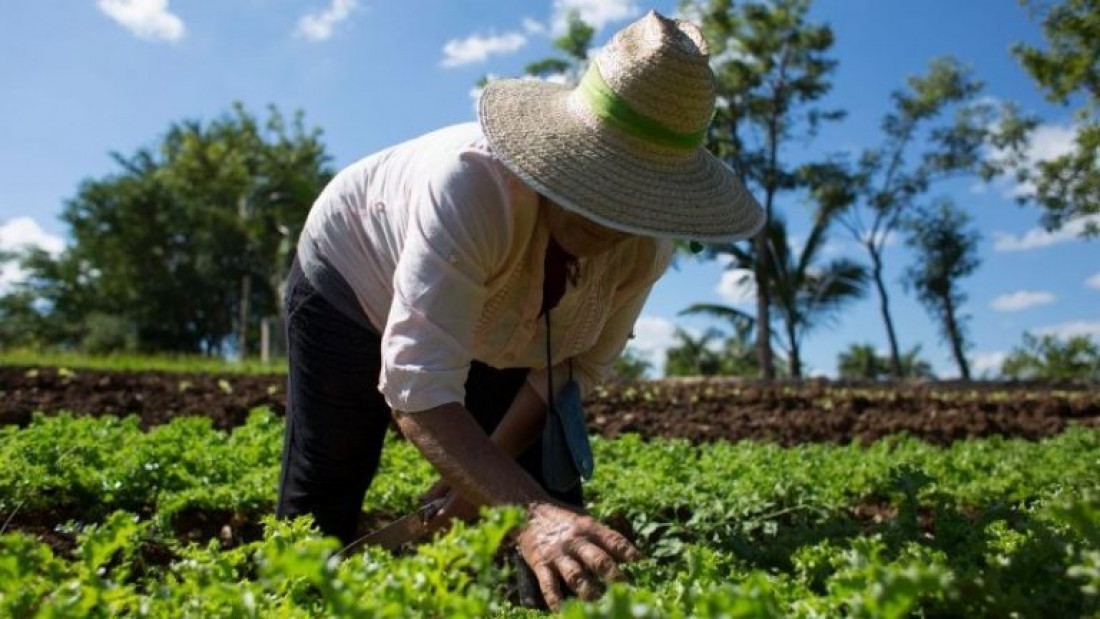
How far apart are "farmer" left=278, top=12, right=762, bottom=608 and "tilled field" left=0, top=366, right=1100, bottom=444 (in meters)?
4.35

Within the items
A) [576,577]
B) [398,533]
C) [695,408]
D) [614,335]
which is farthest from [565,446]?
[695,408]

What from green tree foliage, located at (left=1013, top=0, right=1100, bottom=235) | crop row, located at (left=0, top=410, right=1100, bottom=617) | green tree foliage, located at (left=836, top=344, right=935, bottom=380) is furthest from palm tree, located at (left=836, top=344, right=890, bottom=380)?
crop row, located at (left=0, top=410, right=1100, bottom=617)

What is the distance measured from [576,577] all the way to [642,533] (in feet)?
6.98

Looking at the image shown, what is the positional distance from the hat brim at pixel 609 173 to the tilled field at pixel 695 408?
5.31 meters

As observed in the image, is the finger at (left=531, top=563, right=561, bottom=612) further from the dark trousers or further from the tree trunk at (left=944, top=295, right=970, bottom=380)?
the tree trunk at (left=944, top=295, right=970, bottom=380)

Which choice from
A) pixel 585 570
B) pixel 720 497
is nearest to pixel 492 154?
pixel 585 570

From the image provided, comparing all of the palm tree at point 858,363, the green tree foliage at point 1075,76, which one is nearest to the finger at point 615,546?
the green tree foliage at point 1075,76

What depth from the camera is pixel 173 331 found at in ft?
147

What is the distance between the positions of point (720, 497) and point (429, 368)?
2.20 metres

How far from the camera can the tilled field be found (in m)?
8.09

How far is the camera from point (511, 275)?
8.95 ft

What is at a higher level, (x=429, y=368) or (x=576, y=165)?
(x=576, y=165)

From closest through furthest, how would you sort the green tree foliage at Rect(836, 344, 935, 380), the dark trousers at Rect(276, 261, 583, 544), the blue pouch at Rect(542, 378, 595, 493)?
1. the blue pouch at Rect(542, 378, 595, 493)
2. the dark trousers at Rect(276, 261, 583, 544)
3. the green tree foliage at Rect(836, 344, 935, 380)

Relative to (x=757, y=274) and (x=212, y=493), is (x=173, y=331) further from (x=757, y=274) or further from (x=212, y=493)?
(x=212, y=493)
